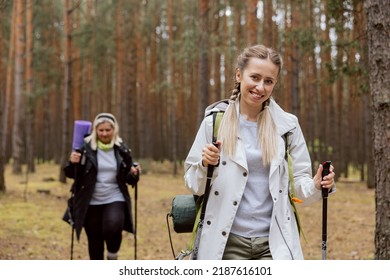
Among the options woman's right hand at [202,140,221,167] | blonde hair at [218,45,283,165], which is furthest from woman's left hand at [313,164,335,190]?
woman's right hand at [202,140,221,167]

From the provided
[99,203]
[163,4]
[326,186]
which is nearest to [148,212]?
[99,203]

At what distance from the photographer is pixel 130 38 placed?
29.0m

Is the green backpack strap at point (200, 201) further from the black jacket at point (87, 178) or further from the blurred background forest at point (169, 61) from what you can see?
the blurred background forest at point (169, 61)

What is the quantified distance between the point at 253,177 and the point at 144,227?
8.99 metres

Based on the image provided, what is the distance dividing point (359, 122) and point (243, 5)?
10.3 metres

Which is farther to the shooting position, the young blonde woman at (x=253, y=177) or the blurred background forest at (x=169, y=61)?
A: the blurred background forest at (x=169, y=61)

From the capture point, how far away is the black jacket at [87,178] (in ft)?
19.9

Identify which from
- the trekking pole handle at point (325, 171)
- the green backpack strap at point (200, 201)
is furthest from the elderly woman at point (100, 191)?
the trekking pole handle at point (325, 171)

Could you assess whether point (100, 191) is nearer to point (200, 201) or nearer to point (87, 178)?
point (87, 178)

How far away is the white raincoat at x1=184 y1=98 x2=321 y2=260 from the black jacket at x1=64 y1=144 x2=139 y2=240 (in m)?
3.20

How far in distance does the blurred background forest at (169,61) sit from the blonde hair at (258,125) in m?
10.9

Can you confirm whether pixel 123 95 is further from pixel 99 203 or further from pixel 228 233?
pixel 228 233

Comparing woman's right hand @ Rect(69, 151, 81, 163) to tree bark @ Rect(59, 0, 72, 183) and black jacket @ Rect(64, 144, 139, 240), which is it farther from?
tree bark @ Rect(59, 0, 72, 183)

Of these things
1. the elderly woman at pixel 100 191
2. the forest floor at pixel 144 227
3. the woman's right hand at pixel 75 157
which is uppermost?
the woman's right hand at pixel 75 157
